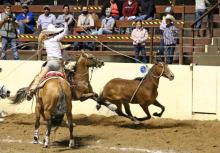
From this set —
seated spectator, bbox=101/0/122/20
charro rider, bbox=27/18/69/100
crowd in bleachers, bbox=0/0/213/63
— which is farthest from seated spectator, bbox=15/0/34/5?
charro rider, bbox=27/18/69/100

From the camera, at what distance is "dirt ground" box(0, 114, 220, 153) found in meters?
12.9

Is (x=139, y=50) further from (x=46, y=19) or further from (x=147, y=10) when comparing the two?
(x=46, y=19)

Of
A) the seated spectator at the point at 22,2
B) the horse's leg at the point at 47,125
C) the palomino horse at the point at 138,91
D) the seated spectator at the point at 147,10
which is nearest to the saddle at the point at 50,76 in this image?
the horse's leg at the point at 47,125

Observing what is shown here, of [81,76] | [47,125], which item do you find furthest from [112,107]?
[47,125]

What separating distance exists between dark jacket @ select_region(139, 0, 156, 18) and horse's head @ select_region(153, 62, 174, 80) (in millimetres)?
4763

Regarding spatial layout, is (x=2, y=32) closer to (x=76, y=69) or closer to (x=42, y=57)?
(x=42, y=57)

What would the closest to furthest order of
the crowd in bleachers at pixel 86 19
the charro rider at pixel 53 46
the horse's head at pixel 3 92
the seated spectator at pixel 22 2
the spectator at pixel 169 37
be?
the charro rider at pixel 53 46, the horse's head at pixel 3 92, the spectator at pixel 169 37, the crowd in bleachers at pixel 86 19, the seated spectator at pixel 22 2

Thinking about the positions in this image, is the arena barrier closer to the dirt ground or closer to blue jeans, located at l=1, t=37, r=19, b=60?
the dirt ground

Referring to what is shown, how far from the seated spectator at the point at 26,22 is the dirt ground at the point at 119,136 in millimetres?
4712

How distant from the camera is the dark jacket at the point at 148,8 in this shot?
20266mm

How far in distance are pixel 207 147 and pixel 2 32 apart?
29.9 ft

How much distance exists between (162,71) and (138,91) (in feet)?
2.56

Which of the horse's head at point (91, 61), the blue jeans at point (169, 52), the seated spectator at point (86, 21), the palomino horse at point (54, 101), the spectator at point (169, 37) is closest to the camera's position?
the palomino horse at point (54, 101)

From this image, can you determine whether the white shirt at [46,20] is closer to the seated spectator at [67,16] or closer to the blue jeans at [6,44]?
the seated spectator at [67,16]
